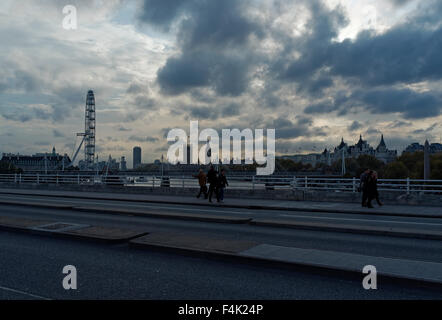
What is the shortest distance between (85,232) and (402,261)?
25.5 feet

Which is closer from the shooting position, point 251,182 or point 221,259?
point 221,259

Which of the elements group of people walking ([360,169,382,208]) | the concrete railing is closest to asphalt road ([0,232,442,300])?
group of people walking ([360,169,382,208])

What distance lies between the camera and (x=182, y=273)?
7.32m

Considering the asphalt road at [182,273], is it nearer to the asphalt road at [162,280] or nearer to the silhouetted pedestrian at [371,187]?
the asphalt road at [162,280]

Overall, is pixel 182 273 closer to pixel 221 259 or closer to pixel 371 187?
pixel 221 259

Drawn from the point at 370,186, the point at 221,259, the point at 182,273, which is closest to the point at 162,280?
the point at 182,273

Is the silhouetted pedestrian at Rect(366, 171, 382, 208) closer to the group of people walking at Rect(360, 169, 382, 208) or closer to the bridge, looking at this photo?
the group of people walking at Rect(360, 169, 382, 208)

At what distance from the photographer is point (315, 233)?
11.9 metres

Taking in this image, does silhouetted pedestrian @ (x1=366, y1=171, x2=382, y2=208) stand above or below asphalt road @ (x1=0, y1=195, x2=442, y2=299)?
above

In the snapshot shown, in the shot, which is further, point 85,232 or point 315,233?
point 315,233

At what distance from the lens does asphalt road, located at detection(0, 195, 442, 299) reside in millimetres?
6180
